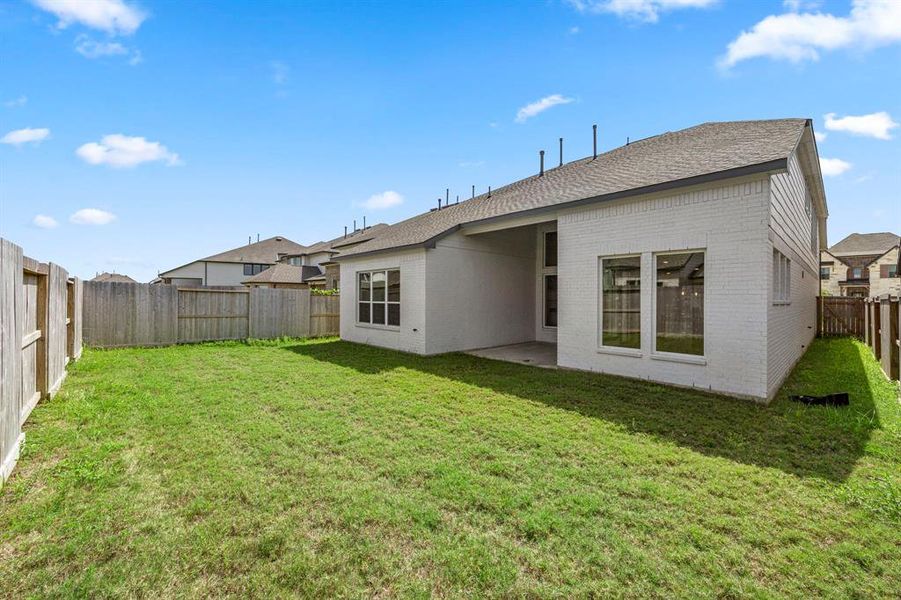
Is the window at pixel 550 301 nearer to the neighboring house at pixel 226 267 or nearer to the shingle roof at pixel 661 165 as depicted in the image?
the shingle roof at pixel 661 165

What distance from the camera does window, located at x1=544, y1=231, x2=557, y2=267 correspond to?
1245 centimetres

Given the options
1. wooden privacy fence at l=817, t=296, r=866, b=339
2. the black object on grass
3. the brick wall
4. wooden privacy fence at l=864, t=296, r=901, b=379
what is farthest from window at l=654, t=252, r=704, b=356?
wooden privacy fence at l=817, t=296, r=866, b=339

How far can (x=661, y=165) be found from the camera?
7988mm

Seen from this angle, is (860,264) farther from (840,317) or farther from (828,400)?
(828,400)

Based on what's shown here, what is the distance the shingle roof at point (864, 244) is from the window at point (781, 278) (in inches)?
2010

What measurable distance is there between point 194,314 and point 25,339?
928cm

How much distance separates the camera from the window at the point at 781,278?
703 centimetres

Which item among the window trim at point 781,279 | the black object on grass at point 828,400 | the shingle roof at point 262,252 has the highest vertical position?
the shingle roof at point 262,252

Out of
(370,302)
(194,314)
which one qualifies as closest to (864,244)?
(370,302)

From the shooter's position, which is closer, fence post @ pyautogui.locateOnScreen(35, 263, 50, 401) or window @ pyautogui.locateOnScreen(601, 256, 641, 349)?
fence post @ pyautogui.locateOnScreen(35, 263, 50, 401)

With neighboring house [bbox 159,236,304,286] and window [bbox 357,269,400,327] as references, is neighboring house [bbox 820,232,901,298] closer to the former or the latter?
window [bbox 357,269,400,327]

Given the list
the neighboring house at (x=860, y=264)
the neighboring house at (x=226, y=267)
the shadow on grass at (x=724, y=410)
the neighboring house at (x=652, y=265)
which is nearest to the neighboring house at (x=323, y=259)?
the neighboring house at (x=226, y=267)

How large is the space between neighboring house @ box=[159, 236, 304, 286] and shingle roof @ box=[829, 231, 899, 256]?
61930 mm

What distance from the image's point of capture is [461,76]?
11.6 metres
